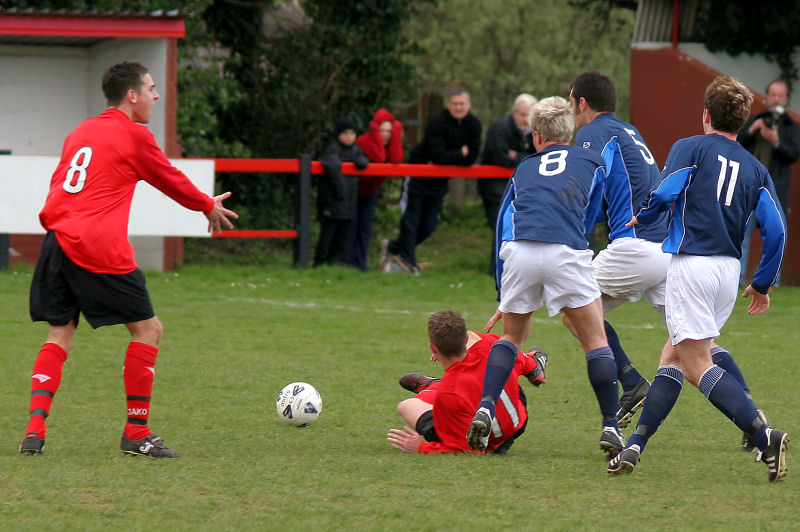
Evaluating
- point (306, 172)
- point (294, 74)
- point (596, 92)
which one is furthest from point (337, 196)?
point (596, 92)

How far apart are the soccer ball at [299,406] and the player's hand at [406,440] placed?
80 cm

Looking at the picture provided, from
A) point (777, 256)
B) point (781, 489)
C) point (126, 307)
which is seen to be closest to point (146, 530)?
point (126, 307)

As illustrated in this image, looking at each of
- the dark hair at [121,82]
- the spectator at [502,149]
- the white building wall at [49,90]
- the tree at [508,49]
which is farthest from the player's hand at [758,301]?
the tree at [508,49]

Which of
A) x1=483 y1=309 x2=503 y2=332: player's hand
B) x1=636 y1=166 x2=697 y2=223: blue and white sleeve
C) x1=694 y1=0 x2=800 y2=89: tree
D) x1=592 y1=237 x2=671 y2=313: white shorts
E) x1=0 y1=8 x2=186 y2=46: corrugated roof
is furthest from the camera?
x1=694 y1=0 x2=800 y2=89: tree

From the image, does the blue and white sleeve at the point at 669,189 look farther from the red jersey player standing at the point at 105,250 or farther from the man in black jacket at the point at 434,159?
the man in black jacket at the point at 434,159

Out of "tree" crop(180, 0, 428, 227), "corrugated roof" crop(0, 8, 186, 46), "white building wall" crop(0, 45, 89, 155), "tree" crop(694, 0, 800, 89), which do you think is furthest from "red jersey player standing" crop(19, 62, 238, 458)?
"tree" crop(180, 0, 428, 227)

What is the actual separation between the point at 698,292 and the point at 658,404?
0.55 m

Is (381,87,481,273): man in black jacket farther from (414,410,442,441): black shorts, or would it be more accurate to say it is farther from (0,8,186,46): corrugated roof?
(414,410,442,441): black shorts

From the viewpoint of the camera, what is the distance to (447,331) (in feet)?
19.7

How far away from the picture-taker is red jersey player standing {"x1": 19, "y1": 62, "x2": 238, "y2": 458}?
5789 millimetres

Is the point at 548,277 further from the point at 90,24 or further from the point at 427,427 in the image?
the point at 90,24

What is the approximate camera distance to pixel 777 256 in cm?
559

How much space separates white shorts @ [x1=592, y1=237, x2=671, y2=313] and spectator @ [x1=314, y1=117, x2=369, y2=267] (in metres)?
7.85

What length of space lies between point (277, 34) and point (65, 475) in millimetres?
15941
